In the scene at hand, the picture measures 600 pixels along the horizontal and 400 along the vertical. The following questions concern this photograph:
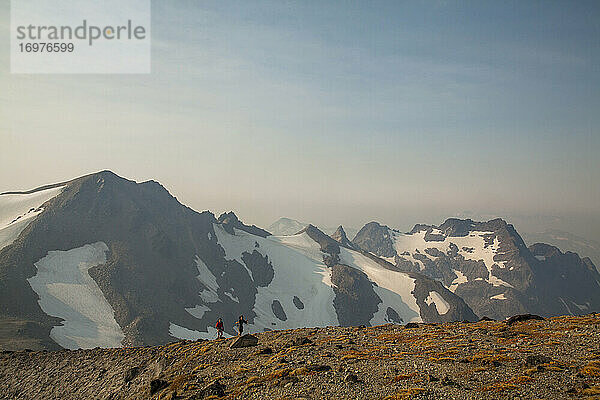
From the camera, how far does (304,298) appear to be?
161375 mm

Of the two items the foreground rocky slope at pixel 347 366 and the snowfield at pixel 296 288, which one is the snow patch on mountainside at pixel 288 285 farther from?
the foreground rocky slope at pixel 347 366

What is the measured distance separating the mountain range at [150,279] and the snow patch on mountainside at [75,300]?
29cm

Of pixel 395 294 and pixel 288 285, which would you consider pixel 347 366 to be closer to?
pixel 288 285

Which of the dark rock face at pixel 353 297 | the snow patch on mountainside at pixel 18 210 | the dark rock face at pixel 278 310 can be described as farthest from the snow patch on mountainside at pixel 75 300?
the dark rock face at pixel 353 297

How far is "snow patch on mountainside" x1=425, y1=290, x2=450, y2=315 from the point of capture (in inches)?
6500

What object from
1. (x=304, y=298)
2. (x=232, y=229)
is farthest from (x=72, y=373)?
(x=232, y=229)

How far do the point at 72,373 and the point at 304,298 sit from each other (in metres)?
135

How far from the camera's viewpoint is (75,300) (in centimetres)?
8931

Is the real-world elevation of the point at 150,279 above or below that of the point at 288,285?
above

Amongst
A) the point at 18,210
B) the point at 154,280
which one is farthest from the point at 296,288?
the point at 18,210

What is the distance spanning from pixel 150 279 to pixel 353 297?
90037 millimetres

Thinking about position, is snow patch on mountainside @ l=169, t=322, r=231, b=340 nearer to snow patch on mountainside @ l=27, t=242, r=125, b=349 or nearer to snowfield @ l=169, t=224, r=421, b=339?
snowfield @ l=169, t=224, r=421, b=339

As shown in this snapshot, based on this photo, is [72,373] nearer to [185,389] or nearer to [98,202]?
[185,389]

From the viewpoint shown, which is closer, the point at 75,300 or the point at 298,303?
the point at 75,300
